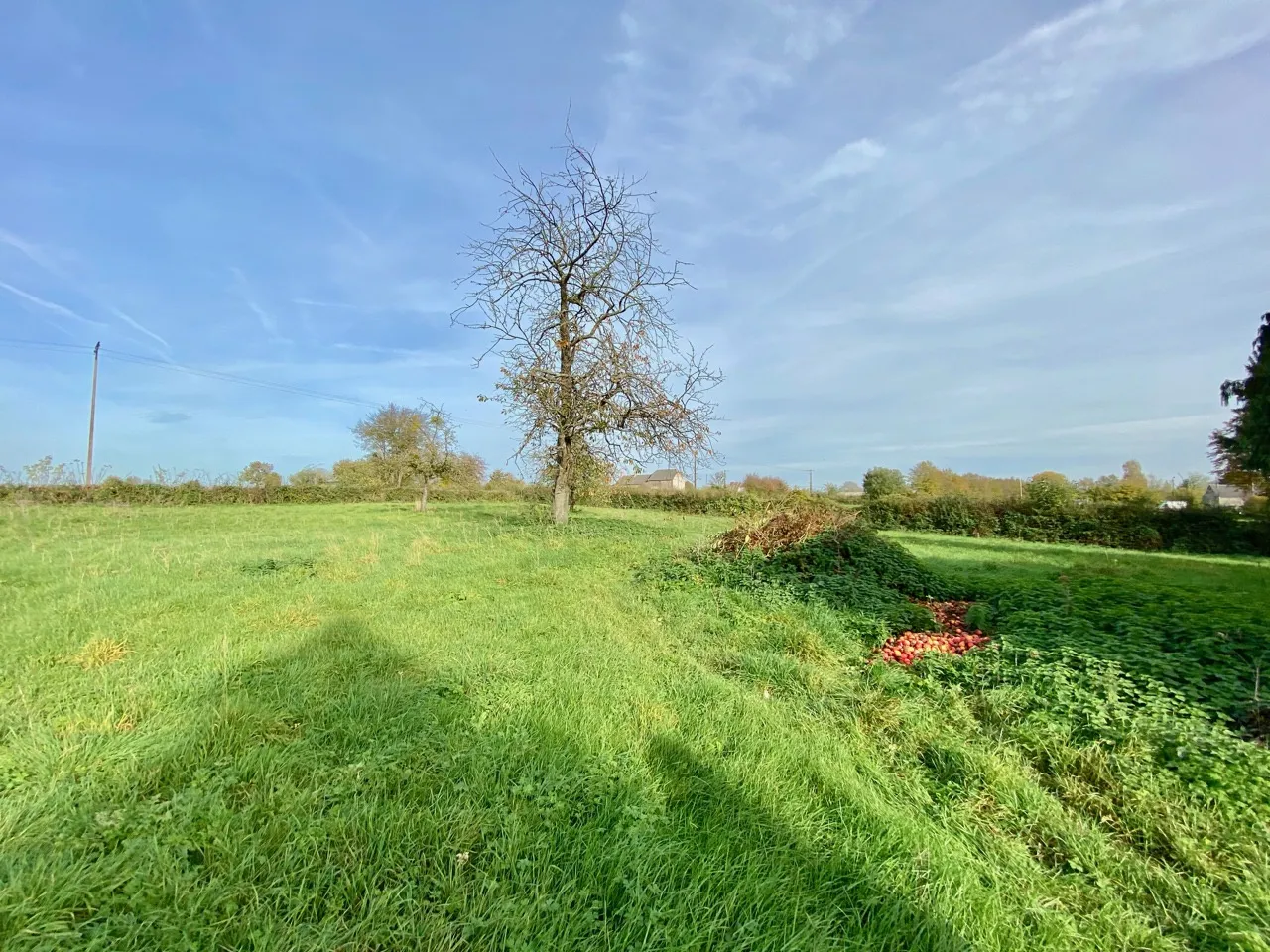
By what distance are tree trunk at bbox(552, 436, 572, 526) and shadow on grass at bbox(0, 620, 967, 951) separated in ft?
38.6

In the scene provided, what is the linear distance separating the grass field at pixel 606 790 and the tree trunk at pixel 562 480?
387 inches

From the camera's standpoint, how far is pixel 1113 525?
20.8 meters

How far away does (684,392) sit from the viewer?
14016 millimetres

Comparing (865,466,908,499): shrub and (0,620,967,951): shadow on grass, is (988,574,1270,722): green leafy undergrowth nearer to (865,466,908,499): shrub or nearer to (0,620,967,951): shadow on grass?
(0,620,967,951): shadow on grass

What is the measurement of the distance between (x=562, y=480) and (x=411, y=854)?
41.9 ft

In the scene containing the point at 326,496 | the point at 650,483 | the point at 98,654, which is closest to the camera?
the point at 98,654

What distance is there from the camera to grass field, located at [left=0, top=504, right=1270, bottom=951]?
1682mm

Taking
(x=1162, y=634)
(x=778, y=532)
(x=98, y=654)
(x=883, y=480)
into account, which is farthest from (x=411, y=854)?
(x=883, y=480)

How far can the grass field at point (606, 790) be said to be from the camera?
5.52ft

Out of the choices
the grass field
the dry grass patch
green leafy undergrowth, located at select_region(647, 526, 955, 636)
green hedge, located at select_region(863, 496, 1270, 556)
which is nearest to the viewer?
the grass field

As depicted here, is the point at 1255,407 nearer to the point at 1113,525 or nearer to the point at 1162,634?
the point at 1113,525

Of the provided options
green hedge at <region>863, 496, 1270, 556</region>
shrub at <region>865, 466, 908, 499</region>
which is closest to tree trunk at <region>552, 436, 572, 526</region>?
green hedge at <region>863, 496, 1270, 556</region>

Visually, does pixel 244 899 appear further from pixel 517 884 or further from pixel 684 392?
pixel 684 392

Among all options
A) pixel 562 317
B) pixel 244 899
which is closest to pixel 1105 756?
pixel 244 899
